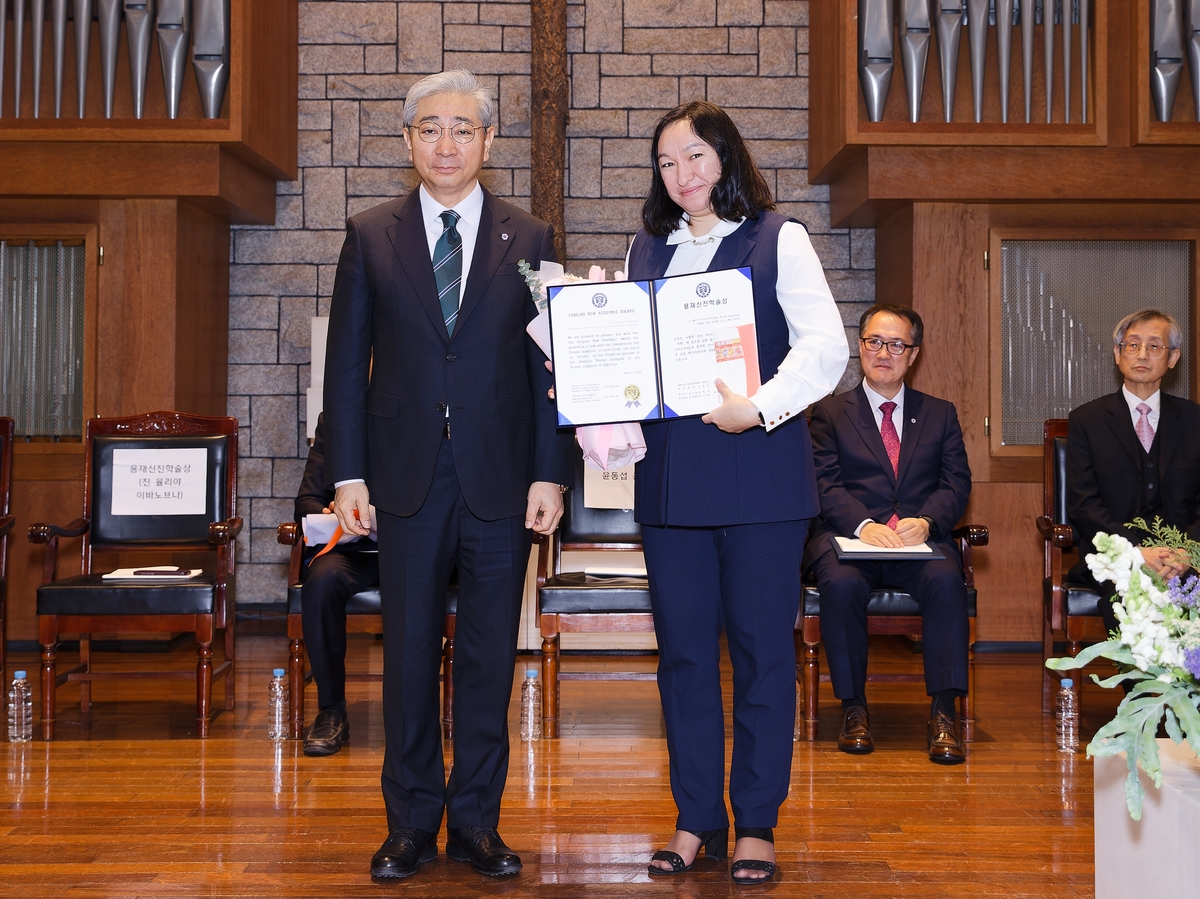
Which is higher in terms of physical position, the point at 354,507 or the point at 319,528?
the point at 354,507

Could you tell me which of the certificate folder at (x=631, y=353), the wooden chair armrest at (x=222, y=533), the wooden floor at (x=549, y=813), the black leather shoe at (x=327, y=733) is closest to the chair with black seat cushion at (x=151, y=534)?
the wooden chair armrest at (x=222, y=533)

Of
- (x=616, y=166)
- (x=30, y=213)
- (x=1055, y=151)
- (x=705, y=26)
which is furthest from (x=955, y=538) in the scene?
(x=30, y=213)

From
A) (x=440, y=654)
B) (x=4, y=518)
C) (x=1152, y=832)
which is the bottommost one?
(x=1152, y=832)

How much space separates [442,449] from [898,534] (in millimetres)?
1926

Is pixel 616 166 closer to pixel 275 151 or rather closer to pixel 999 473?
pixel 275 151

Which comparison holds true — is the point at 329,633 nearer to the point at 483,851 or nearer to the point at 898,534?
the point at 483,851

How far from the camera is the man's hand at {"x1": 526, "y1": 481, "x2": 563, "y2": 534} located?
251 centimetres

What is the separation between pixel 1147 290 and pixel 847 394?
7.33 feet

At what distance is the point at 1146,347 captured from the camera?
4086 millimetres

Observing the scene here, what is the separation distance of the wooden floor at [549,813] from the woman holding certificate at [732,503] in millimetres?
231

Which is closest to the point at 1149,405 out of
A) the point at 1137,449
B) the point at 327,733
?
the point at 1137,449

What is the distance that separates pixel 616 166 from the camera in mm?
5832

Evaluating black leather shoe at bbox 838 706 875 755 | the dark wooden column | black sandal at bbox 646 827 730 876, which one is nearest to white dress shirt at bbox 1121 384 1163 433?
black leather shoe at bbox 838 706 875 755

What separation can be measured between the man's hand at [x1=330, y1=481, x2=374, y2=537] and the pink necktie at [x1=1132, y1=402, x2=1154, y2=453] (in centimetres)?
225
